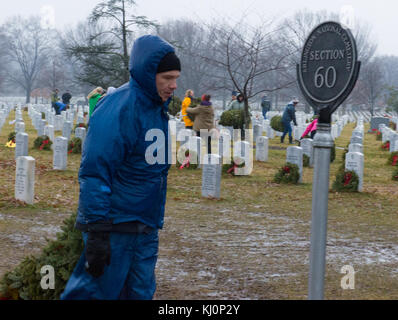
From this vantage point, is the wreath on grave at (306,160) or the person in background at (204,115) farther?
the wreath on grave at (306,160)

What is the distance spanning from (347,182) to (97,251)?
372 inches

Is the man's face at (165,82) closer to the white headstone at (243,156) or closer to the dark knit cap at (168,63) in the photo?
the dark knit cap at (168,63)

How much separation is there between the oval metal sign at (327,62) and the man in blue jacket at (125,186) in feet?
2.83

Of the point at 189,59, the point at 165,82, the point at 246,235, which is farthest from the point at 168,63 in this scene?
the point at 189,59

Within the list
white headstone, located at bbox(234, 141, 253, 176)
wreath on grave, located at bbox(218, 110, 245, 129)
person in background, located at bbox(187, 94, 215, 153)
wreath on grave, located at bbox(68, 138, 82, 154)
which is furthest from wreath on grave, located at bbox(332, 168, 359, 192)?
wreath on grave, located at bbox(218, 110, 245, 129)

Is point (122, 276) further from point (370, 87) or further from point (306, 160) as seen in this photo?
point (370, 87)

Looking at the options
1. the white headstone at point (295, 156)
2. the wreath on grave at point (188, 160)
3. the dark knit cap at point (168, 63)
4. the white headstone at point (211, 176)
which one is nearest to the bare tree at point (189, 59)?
the wreath on grave at point (188, 160)

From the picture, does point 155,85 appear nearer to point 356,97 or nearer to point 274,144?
point 274,144

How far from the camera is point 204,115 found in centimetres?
1561

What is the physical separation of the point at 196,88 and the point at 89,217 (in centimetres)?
6329

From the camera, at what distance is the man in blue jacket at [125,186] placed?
3.19 metres

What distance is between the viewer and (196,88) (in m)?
65.9

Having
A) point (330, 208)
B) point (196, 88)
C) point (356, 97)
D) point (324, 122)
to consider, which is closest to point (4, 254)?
point (324, 122)

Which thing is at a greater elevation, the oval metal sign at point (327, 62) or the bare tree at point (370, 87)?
the bare tree at point (370, 87)
